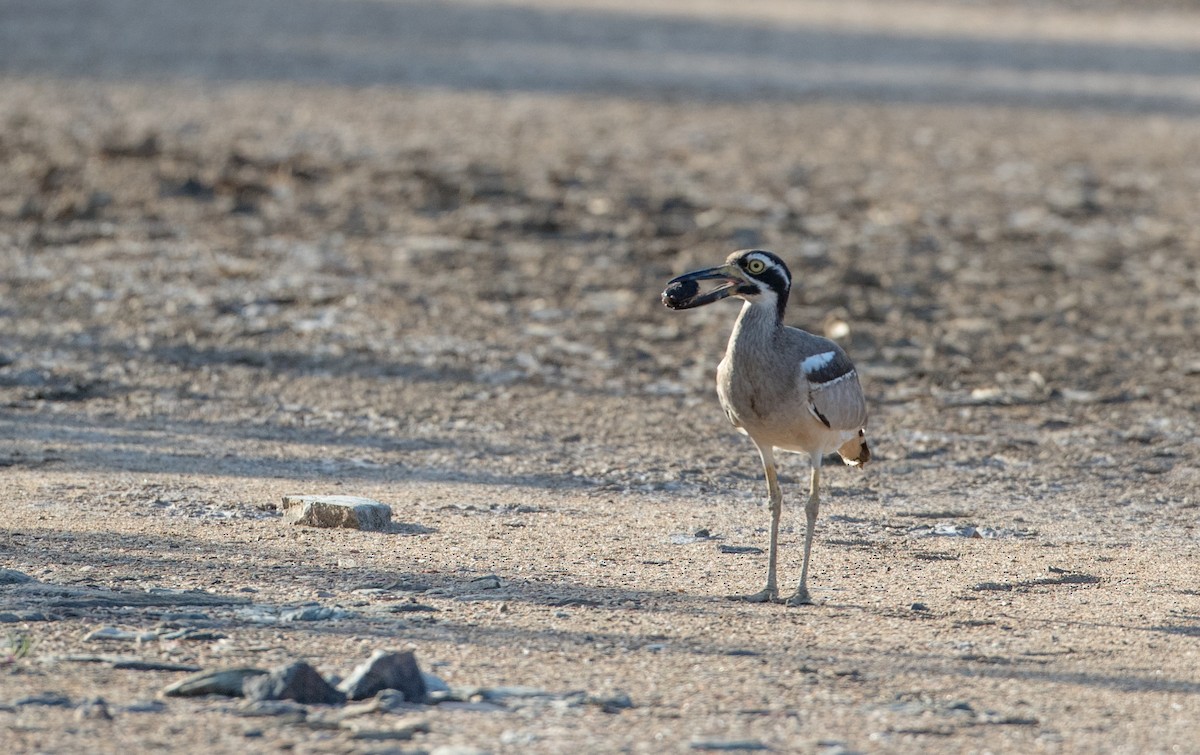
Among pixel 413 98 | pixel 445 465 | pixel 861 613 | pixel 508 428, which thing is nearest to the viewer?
pixel 861 613

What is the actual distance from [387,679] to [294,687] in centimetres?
25

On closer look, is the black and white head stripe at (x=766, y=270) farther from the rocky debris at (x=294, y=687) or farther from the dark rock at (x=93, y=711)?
the dark rock at (x=93, y=711)

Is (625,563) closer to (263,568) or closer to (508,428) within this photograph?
(263,568)

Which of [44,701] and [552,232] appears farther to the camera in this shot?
[552,232]

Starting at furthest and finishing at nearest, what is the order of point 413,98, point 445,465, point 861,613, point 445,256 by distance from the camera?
point 413,98 < point 445,256 < point 445,465 < point 861,613

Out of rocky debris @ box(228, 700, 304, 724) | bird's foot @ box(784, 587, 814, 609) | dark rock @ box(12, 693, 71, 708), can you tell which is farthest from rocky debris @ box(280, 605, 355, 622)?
bird's foot @ box(784, 587, 814, 609)

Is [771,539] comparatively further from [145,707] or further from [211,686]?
[145,707]

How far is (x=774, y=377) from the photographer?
6.11 metres

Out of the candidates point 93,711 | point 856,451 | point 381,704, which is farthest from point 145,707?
point 856,451

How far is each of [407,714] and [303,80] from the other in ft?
57.7

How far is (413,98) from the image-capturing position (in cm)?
2020

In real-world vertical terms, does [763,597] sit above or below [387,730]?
above

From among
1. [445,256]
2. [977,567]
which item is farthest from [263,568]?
[445,256]

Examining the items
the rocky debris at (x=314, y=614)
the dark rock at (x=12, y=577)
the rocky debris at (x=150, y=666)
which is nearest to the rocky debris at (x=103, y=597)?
the dark rock at (x=12, y=577)
